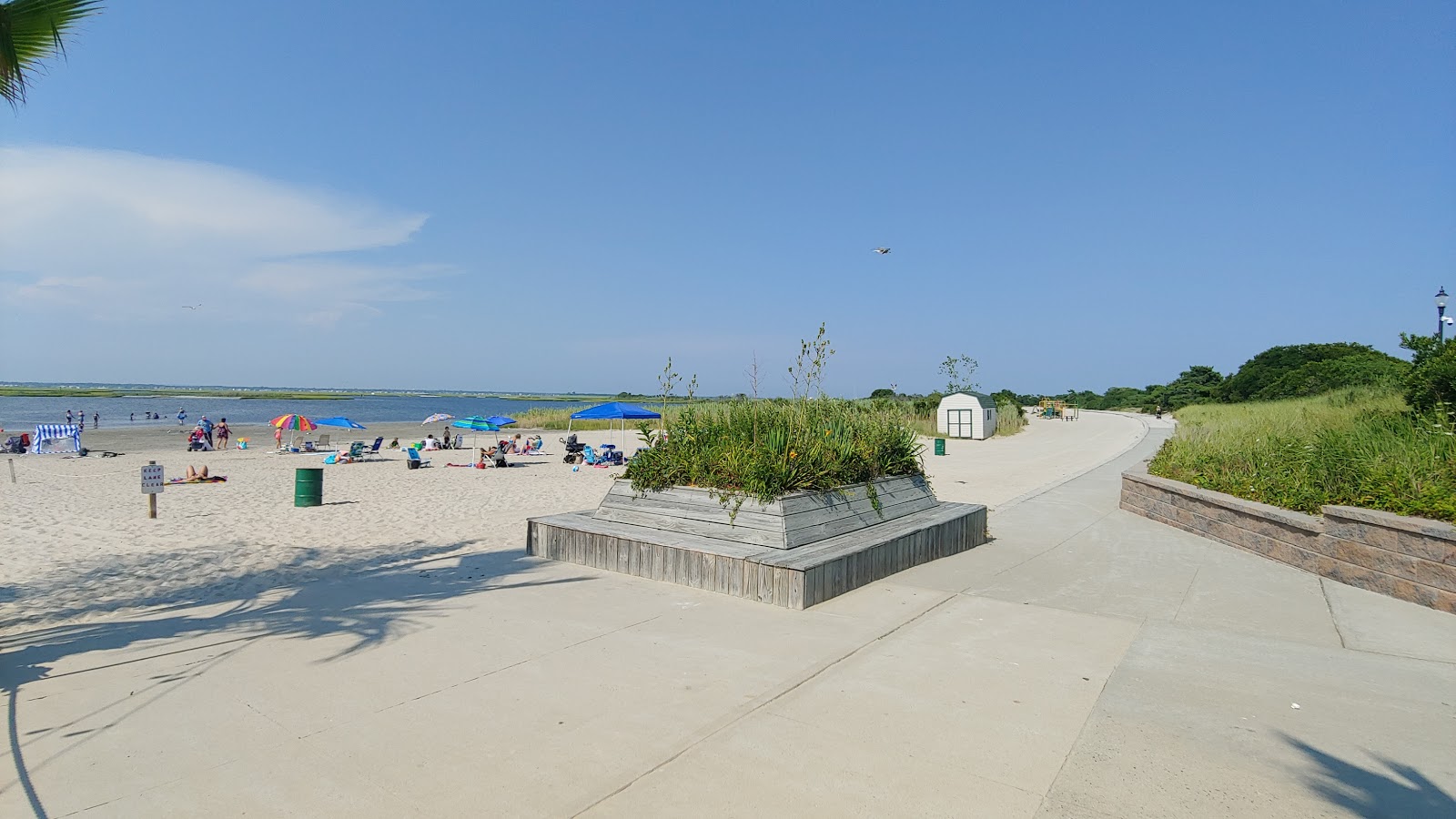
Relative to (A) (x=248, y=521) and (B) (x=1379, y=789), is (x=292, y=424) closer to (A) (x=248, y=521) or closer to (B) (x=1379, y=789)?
(A) (x=248, y=521)

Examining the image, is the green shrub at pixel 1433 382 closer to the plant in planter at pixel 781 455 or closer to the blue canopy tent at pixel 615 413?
the plant in planter at pixel 781 455

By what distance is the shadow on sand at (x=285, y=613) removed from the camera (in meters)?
5.07

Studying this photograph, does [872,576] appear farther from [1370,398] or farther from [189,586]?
[1370,398]

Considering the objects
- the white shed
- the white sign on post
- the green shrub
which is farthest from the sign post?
the white shed

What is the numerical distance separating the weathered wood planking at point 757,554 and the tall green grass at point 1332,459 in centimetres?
360

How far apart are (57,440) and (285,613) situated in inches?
1017

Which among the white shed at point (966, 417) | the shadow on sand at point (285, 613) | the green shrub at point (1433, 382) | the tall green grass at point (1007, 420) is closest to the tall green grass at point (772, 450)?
the shadow on sand at point (285, 613)

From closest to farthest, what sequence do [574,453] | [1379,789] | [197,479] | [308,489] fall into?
1. [1379,789]
2. [308,489]
3. [197,479]
4. [574,453]

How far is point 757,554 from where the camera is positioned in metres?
6.47

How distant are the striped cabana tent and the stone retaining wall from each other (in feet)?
101

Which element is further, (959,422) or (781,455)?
(959,422)

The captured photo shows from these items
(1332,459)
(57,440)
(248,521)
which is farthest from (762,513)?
(57,440)

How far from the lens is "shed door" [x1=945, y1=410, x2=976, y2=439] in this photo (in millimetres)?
33906

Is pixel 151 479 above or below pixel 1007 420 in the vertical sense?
below
